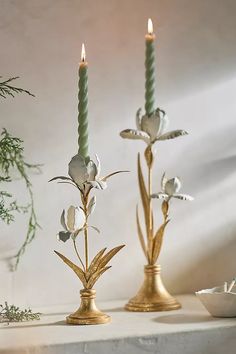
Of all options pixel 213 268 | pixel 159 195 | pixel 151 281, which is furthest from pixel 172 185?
pixel 213 268

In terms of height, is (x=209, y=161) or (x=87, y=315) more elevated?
(x=209, y=161)

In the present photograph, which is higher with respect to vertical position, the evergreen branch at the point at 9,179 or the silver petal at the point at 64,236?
the evergreen branch at the point at 9,179

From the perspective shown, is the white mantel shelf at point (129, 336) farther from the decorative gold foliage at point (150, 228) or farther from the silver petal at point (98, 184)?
the silver petal at point (98, 184)

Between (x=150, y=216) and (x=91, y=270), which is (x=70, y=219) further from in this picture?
(x=150, y=216)

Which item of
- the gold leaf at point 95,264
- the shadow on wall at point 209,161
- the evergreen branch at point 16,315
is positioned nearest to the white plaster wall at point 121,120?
the shadow on wall at point 209,161

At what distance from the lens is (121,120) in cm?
155

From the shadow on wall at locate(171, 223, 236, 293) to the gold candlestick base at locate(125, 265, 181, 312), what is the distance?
19 cm

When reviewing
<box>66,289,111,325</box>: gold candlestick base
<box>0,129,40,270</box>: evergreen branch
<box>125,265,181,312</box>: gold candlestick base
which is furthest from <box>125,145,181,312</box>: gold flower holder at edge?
<box>0,129,40,270</box>: evergreen branch

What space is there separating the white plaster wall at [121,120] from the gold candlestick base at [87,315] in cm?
24

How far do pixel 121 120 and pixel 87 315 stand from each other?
1.56 ft

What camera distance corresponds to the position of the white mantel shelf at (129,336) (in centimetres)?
111

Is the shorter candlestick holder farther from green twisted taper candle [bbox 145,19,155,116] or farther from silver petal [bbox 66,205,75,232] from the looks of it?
green twisted taper candle [bbox 145,19,155,116]

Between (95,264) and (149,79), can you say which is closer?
(95,264)

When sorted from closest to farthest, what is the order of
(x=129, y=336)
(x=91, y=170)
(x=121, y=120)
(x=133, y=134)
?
(x=129, y=336) → (x=91, y=170) → (x=133, y=134) → (x=121, y=120)
